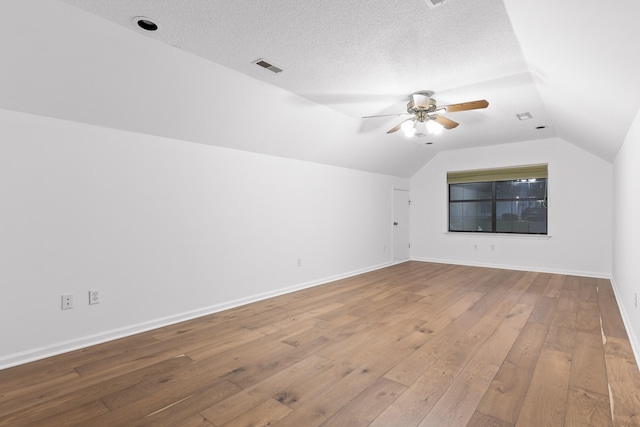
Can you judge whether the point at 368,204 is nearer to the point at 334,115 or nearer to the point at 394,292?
the point at 394,292

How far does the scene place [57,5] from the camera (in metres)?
1.87

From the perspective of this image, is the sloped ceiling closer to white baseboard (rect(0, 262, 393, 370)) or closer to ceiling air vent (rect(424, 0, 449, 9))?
ceiling air vent (rect(424, 0, 449, 9))

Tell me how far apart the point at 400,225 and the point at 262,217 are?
12.8 ft

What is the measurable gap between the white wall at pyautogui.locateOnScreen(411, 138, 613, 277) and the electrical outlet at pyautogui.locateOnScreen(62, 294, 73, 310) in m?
6.50

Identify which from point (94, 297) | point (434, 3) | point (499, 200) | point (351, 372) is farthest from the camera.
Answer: point (499, 200)

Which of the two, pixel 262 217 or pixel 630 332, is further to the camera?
pixel 262 217

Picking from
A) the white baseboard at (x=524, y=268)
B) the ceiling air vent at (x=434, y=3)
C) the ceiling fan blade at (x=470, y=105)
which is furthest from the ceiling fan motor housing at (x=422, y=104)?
the white baseboard at (x=524, y=268)

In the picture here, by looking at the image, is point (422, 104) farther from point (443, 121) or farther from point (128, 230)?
point (128, 230)

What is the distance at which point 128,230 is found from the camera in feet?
9.89

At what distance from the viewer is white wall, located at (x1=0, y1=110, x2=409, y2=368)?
2.47m

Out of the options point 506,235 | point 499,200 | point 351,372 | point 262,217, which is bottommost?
point 351,372

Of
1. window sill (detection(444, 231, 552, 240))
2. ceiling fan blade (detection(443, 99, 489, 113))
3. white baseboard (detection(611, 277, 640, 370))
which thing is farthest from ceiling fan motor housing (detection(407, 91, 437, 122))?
window sill (detection(444, 231, 552, 240))

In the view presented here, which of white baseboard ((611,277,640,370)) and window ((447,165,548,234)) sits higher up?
window ((447,165,548,234))

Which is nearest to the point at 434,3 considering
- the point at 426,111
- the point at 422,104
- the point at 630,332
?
the point at 422,104
